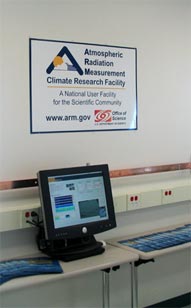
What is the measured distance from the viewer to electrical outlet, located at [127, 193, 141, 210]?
10.7 feet

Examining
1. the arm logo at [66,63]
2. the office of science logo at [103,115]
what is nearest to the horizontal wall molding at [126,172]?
the office of science logo at [103,115]

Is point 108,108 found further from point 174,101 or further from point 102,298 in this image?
point 102,298

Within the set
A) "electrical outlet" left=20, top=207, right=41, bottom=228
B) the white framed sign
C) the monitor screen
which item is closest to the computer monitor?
the monitor screen

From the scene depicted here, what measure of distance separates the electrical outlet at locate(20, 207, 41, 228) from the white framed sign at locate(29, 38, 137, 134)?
544 millimetres

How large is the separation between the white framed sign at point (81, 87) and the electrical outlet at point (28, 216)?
0.54 metres

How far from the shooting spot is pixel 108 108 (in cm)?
327

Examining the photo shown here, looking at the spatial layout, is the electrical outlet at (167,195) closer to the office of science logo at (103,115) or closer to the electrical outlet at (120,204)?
the electrical outlet at (120,204)

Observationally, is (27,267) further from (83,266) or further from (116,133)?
(116,133)

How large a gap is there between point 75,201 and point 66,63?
100 centimetres

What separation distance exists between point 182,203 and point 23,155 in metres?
1.59

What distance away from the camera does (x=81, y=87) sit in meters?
3.13

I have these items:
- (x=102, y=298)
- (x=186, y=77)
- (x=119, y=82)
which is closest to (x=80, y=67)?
(x=119, y=82)

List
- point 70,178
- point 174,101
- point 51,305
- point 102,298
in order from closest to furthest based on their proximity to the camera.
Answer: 1. point 70,178
2. point 51,305
3. point 102,298
4. point 174,101

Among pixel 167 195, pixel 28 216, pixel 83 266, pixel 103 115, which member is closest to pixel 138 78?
pixel 103 115
